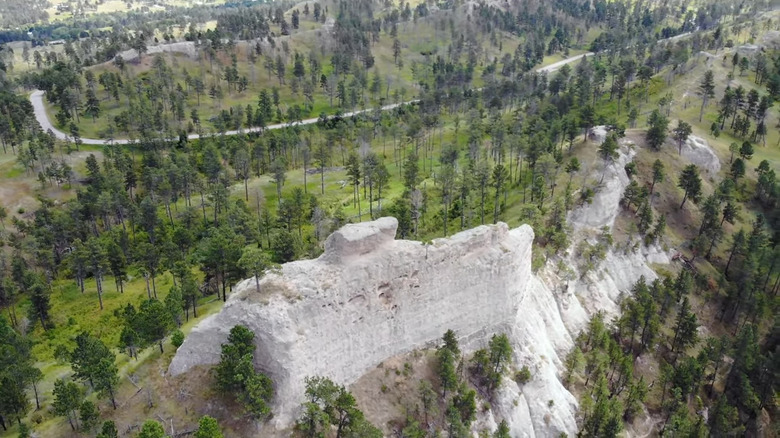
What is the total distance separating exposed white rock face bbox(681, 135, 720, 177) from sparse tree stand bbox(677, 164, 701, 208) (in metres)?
10.1

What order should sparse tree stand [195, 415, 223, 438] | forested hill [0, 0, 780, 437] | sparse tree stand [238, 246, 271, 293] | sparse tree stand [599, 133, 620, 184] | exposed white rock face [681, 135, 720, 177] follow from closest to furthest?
1. sparse tree stand [195, 415, 223, 438]
2. sparse tree stand [238, 246, 271, 293]
3. forested hill [0, 0, 780, 437]
4. sparse tree stand [599, 133, 620, 184]
5. exposed white rock face [681, 135, 720, 177]

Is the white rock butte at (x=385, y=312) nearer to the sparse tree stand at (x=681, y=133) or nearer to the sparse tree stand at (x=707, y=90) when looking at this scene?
the sparse tree stand at (x=681, y=133)

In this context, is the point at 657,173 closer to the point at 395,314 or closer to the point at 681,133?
the point at 681,133

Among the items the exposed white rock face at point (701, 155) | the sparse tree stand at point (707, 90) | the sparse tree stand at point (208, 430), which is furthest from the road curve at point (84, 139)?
the sparse tree stand at point (208, 430)

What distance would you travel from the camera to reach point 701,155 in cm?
11788

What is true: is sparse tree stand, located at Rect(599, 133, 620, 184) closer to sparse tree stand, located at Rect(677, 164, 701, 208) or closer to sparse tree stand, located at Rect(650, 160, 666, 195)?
sparse tree stand, located at Rect(650, 160, 666, 195)

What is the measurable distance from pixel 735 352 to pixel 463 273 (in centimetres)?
5007

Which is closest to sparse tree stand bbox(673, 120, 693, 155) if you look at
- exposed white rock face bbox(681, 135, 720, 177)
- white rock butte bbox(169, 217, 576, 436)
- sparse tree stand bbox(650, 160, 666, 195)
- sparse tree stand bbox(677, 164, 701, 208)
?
exposed white rock face bbox(681, 135, 720, 177)

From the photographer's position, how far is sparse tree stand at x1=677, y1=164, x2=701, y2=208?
4141 inches

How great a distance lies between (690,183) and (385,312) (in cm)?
7909

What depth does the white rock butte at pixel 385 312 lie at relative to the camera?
5031 centimetres

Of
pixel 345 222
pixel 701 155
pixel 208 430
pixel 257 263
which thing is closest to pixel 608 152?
pixel 701 155

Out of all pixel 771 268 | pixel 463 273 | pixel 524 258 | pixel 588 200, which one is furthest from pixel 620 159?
pixel 463 273

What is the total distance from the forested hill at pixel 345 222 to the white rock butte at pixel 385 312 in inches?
97.8
